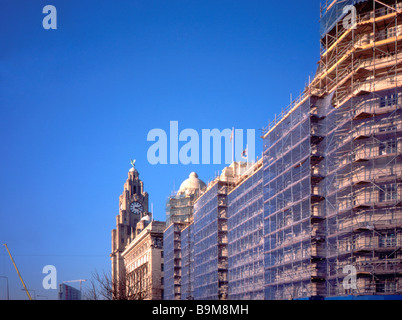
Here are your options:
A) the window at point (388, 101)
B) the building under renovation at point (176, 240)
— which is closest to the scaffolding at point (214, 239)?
the building under renovation at point (176, 240)

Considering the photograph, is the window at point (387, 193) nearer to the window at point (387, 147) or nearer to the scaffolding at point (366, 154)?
the scaffolding at point (366, 154)

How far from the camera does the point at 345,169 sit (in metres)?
53.3

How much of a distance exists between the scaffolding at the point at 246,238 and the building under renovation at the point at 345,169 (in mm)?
9882

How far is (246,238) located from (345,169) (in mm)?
31098

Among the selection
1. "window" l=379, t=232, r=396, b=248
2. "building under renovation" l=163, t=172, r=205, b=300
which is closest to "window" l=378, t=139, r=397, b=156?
"window" l=379, t=232, r=396, b=248

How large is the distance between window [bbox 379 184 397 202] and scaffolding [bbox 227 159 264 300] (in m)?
26.8

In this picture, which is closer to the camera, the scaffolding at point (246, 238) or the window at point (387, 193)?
the window at point (387, 193)

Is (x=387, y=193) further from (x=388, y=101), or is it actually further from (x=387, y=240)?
(x=388, y=101)

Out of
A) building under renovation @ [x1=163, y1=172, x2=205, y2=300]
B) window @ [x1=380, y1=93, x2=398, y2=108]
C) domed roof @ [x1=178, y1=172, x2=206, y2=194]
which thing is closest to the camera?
window @ [x1=380, y1=93, x2=398, y2=108]

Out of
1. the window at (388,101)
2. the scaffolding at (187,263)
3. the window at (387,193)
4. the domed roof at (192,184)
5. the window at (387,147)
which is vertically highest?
the domed roof at (192,184)

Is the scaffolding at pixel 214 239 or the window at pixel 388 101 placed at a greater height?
the window at pixel 388 101

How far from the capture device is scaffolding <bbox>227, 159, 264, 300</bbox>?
3004 inches

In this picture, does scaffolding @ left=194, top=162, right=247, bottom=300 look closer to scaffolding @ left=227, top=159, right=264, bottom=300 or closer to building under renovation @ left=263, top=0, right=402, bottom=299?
scaffolding @ left=227, top=159, right=264, bottom=300

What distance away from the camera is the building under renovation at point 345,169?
49.2 m
